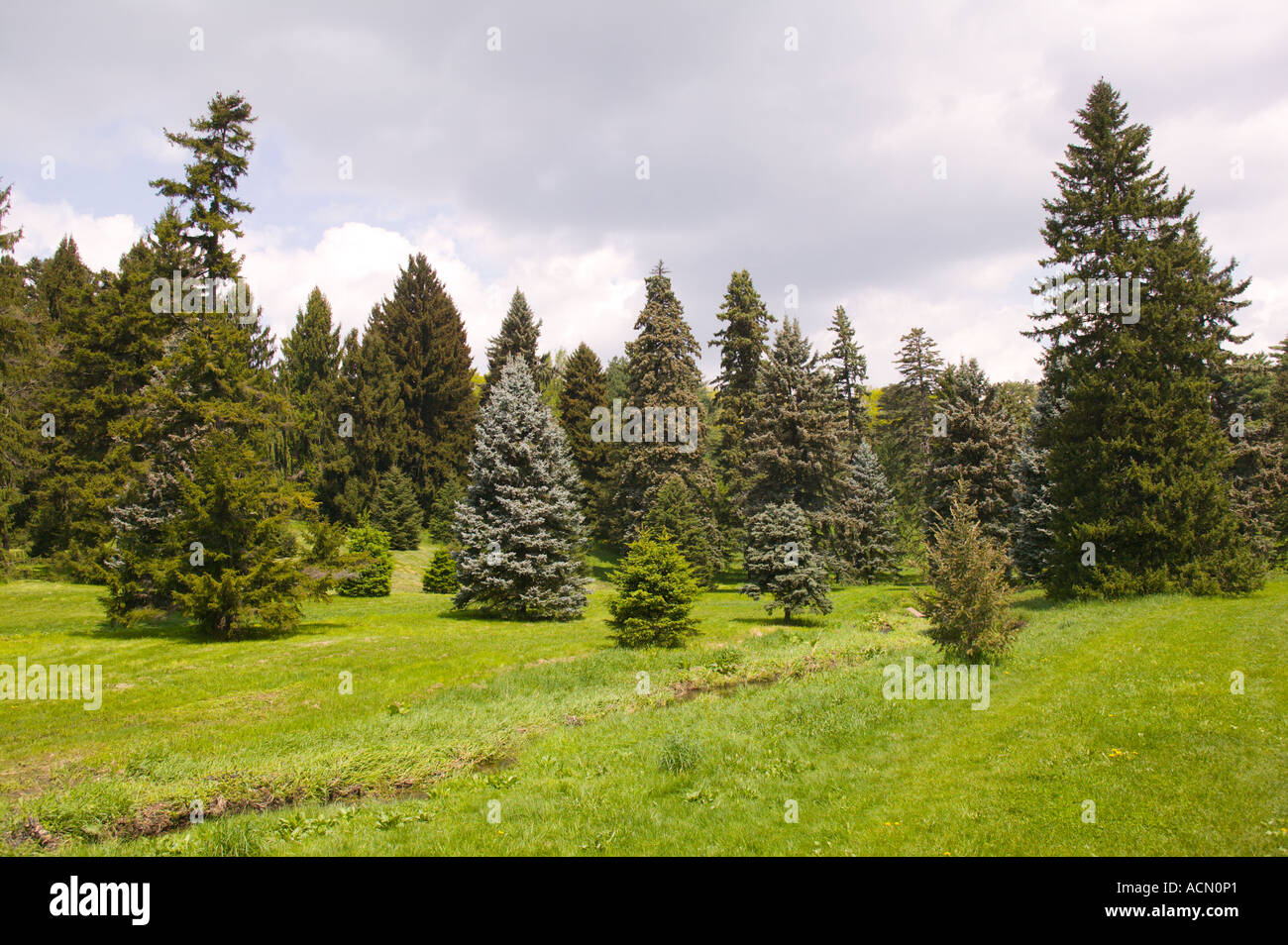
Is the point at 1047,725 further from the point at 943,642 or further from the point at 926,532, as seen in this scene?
the point at 926,532

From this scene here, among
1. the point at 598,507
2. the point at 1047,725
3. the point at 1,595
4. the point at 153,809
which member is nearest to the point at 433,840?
the point at 153,809

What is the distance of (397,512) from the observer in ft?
148

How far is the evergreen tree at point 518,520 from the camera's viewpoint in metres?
28.7

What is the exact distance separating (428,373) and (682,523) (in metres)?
31.2

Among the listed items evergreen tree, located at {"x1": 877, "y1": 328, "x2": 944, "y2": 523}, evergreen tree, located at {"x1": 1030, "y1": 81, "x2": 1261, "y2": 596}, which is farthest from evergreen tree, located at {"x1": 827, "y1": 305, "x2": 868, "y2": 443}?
evergreen tree, located at {"x1": 1030, "y1": 81, "x2": 1261, "y2": 596}

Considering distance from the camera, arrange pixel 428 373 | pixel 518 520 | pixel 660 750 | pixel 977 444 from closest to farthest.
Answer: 1. pixel 660 750
2. pixel 518 520
3. pixel 977 444
4. pixel 428 373

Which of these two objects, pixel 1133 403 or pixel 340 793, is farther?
pixel 1133 403

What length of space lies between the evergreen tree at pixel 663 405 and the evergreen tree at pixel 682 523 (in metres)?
4.15

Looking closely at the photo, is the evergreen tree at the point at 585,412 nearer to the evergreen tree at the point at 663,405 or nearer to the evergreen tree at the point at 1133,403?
the evergreen tree at the point at 663,405

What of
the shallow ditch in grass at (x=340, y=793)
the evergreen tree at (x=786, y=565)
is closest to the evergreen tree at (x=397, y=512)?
the evergreen tree at (x=786, y=565)

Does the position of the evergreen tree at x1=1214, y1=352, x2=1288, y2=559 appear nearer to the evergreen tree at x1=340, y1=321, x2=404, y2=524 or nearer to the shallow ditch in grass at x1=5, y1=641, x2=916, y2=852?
the shallow ditch in grass at x1=5, y1=641, x2=916, y2=852

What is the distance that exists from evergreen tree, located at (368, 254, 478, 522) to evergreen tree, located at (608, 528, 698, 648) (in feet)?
107

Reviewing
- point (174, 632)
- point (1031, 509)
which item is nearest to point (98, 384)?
point (174, 632)

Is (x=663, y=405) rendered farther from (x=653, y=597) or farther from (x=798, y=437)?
(x=653, y=597)
